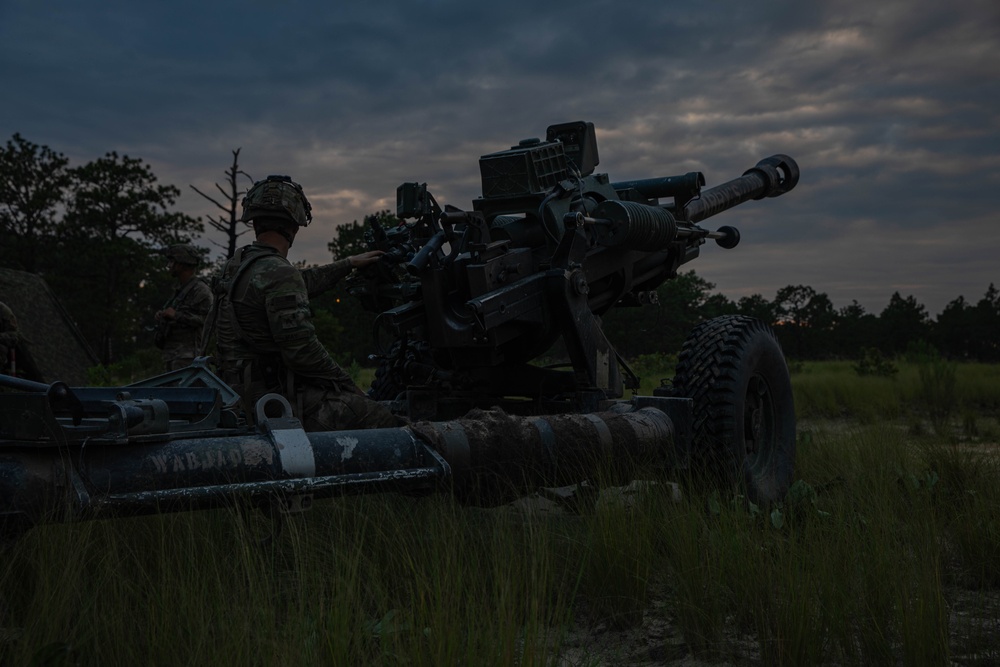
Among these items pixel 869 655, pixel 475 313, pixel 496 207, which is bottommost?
pixel 869 655

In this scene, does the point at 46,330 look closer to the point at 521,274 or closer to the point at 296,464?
the point at 521,274

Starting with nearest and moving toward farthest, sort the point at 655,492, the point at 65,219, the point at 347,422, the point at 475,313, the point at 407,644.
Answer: the point at 407,644, the point at 655,492, the point at 347,422, the point at 475,313, the point at 65,219

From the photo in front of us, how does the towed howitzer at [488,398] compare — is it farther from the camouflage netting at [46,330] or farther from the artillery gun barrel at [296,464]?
the camouflage netting at [46,330]

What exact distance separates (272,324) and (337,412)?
537mm

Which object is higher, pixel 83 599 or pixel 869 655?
pixel 83 599

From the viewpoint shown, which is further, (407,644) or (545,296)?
(545,296)

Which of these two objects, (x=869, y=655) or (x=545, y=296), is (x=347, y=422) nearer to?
(x=545, y=296)

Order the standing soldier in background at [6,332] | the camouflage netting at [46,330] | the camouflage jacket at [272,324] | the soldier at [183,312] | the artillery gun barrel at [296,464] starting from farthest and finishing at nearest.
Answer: the camouflage netting at [46,330]
the standing soldier in background at [6,332]
the soldier at [183,312]
the camouflage jacket at [272,324]
the artillery gun barrel at [296,464]

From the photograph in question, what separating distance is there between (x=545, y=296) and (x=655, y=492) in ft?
5.04

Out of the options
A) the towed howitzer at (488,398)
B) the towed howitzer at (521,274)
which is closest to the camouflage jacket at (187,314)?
the towed howitzer at (488,398)

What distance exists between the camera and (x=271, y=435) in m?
3.16

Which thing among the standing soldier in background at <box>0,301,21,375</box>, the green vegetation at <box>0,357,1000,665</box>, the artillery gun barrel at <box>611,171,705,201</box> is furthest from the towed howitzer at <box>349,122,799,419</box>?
the standing soldier in background at <box>0,301,21,375</box>

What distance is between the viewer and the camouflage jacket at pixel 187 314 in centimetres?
951

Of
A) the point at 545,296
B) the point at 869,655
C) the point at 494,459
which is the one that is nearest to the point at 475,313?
the point at 545,296
